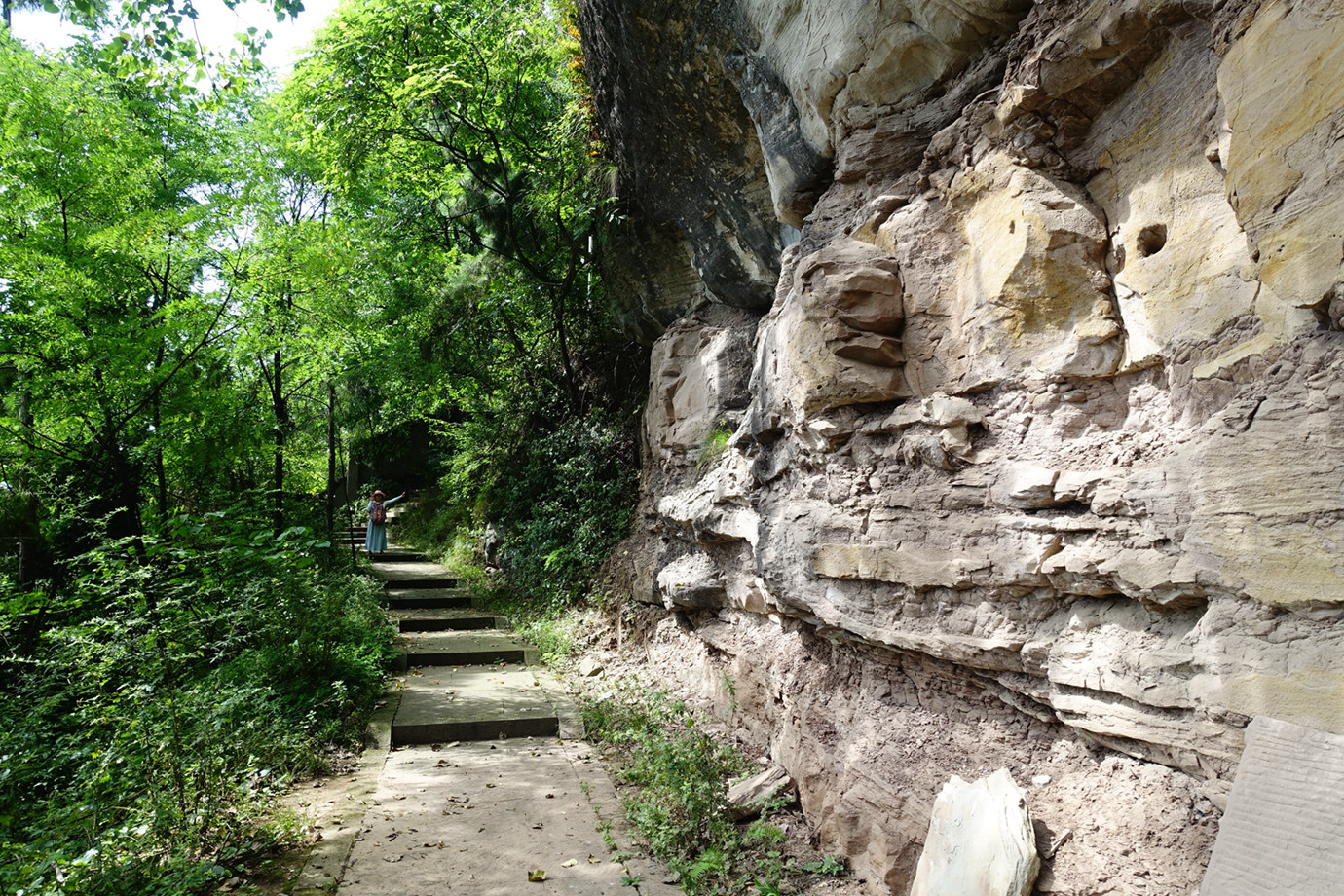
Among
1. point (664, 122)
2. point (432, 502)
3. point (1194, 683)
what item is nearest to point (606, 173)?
point (664, 122)

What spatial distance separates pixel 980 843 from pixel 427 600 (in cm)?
894

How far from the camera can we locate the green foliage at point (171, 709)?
3.54 meters

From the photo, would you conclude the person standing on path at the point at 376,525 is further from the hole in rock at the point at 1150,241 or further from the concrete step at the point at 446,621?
the hole in rock at the point at 1150,241

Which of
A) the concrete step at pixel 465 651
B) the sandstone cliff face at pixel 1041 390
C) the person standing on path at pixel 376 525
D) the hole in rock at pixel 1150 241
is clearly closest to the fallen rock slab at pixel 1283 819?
the sandstone cliff face at pixel 1041 390

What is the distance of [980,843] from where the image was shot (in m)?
2.83

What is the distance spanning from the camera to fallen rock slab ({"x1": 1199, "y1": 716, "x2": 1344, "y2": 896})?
183cm

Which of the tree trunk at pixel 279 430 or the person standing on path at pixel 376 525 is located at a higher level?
the tree trunk at pixel 279 430

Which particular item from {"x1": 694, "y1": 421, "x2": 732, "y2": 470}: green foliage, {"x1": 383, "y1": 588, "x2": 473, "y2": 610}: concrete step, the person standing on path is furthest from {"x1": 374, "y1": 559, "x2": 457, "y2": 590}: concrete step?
{"x1": 694, "y1": 421, "x2": 732, "y2": 470}: green foliage

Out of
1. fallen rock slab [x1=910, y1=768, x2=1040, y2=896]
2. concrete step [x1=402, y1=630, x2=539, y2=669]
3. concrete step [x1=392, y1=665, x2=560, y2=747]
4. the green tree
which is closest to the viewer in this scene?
fallen rock slab [x1=910, y1=768, x2=1040, y2=896]

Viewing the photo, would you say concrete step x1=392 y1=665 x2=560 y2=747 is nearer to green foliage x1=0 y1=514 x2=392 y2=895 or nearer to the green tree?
green foliage x1=0 y1=514 x2=392 y2=895

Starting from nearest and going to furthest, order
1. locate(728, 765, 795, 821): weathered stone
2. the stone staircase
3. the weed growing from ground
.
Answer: the weed growing from ground < locate(728, 765, 795, 821): weathered stone < the stone staircase

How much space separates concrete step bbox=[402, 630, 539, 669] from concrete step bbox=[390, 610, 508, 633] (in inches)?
13.2

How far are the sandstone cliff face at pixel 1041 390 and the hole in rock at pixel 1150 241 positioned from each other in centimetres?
2

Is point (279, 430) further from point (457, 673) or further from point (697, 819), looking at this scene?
point (697, 819)
